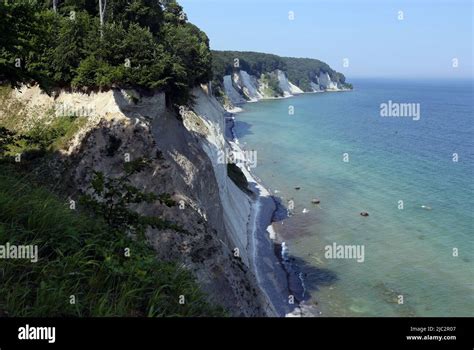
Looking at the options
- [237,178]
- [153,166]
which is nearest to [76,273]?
[153,166]

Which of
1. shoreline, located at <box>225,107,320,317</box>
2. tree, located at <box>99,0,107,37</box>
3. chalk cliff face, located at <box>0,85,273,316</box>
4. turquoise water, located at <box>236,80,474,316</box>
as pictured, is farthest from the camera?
turquoise water, located at <box>236,80,474,316</box>

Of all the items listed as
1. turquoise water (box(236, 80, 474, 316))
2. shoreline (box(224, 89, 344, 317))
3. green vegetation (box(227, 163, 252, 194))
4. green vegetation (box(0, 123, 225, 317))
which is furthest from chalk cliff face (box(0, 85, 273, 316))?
green vegetation (box(227, 163, 252, 194))

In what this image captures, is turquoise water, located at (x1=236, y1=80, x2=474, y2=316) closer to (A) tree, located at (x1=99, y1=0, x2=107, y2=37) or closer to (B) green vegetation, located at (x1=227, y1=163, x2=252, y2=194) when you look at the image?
(B) green vegetation, located at (x1=227, y1=163, x2=252, y2=194)

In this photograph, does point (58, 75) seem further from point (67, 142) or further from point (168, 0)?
point (168, 0)

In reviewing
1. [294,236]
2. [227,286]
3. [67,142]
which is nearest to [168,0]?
[294,236]

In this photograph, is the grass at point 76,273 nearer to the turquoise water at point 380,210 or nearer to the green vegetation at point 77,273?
the green vegetation at point 77,273

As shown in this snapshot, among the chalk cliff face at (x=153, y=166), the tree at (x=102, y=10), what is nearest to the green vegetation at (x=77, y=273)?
the chalk cliff face at (x=153, y=166)

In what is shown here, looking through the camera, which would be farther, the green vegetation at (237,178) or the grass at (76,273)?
the green vegetation at (237,178)

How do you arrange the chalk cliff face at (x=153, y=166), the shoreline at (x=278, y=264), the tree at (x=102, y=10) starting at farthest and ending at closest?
the shoreline at (x=278, y=264)
the tree at (x=102, y=10)
the chalk cliff face at (x=153, y=166)

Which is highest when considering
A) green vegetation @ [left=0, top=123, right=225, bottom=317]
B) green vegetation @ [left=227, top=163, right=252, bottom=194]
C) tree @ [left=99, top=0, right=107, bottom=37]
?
tree @ [left=99, top=0, right=107, bottom=37]
